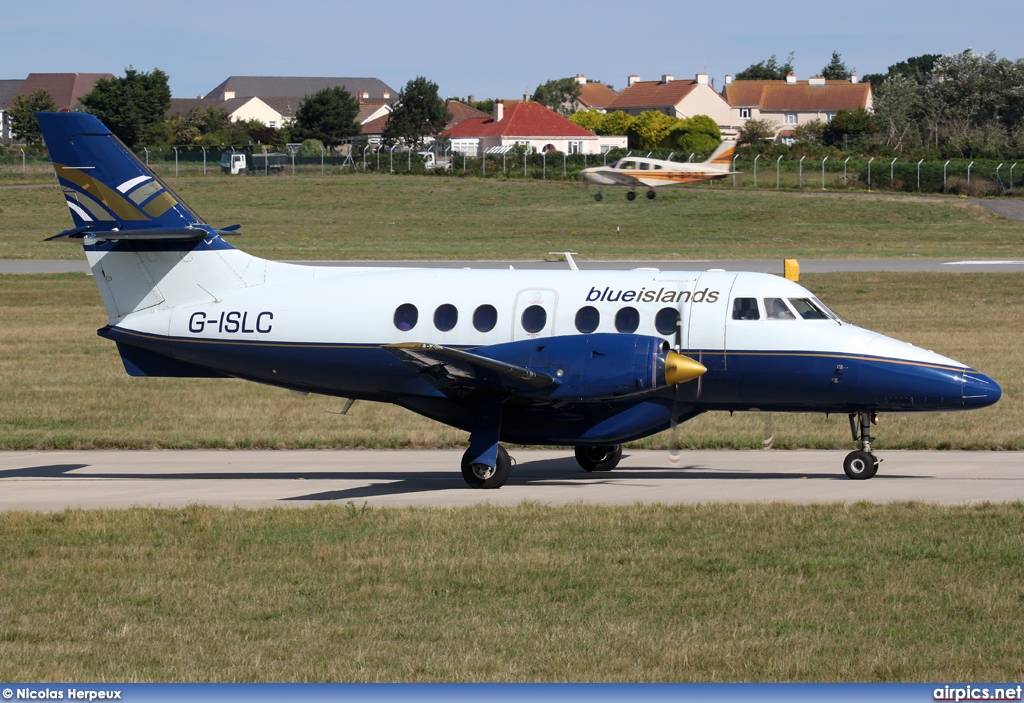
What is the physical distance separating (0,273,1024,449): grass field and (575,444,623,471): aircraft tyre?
7.91ft

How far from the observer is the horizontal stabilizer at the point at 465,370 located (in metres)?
16.1

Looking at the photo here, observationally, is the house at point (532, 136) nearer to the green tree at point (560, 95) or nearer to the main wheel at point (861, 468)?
the green tree at point (560, 95)

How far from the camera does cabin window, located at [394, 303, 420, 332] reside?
1809 centimetres

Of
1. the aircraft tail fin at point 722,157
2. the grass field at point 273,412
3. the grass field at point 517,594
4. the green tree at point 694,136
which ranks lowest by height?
the grass field at point 273,412

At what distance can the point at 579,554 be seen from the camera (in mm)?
13023

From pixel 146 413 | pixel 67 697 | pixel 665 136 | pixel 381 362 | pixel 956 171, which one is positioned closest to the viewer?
pixel 67 697

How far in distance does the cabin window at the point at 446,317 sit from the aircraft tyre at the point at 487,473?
74.8 inches

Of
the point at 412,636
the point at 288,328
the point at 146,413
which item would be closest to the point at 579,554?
the point at 412,636

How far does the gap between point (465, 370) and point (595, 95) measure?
17448 centimetres

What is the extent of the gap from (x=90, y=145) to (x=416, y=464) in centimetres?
702

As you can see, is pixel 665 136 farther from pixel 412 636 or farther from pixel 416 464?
pixel 412 636

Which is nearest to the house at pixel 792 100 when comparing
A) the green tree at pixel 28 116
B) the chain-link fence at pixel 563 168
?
the chain-link fence at pixel 563 168

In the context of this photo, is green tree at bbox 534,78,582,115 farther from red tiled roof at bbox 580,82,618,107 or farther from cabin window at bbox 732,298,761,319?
cabin window at bbox 732,298,761,319
